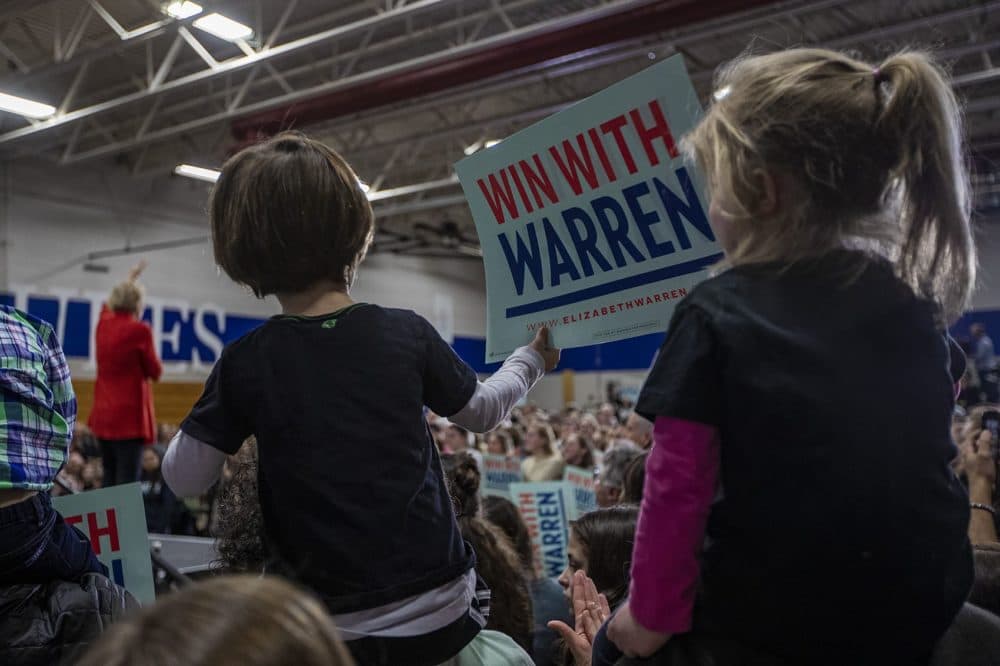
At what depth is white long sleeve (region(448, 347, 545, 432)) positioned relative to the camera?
1205 millimetres

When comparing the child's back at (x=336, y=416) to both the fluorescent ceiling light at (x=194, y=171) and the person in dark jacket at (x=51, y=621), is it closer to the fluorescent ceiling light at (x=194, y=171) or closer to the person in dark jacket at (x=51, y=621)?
the person in dark jacket at (x=51, y=621)

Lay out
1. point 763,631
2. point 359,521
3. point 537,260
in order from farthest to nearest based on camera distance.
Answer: point 537,260 < point 359,521 < point 763,631

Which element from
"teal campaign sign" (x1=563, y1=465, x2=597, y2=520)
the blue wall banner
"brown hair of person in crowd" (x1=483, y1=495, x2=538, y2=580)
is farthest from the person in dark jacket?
the blue wall banner

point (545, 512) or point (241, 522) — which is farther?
point (545, 512)

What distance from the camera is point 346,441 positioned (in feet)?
3.65

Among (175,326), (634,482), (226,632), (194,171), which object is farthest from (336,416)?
(175,326)

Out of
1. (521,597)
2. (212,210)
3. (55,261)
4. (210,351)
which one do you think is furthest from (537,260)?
(210,351)

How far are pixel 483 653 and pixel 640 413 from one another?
2.08 ft

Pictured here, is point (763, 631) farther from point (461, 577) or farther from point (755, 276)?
point (461, 577)

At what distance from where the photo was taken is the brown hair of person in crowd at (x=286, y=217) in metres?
1.17

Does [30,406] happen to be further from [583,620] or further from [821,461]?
[821,461]

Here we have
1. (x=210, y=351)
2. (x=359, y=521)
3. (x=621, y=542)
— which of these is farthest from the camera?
(x=210, y=351)

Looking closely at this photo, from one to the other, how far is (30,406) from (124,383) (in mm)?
2261

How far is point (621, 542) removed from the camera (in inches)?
72.3
